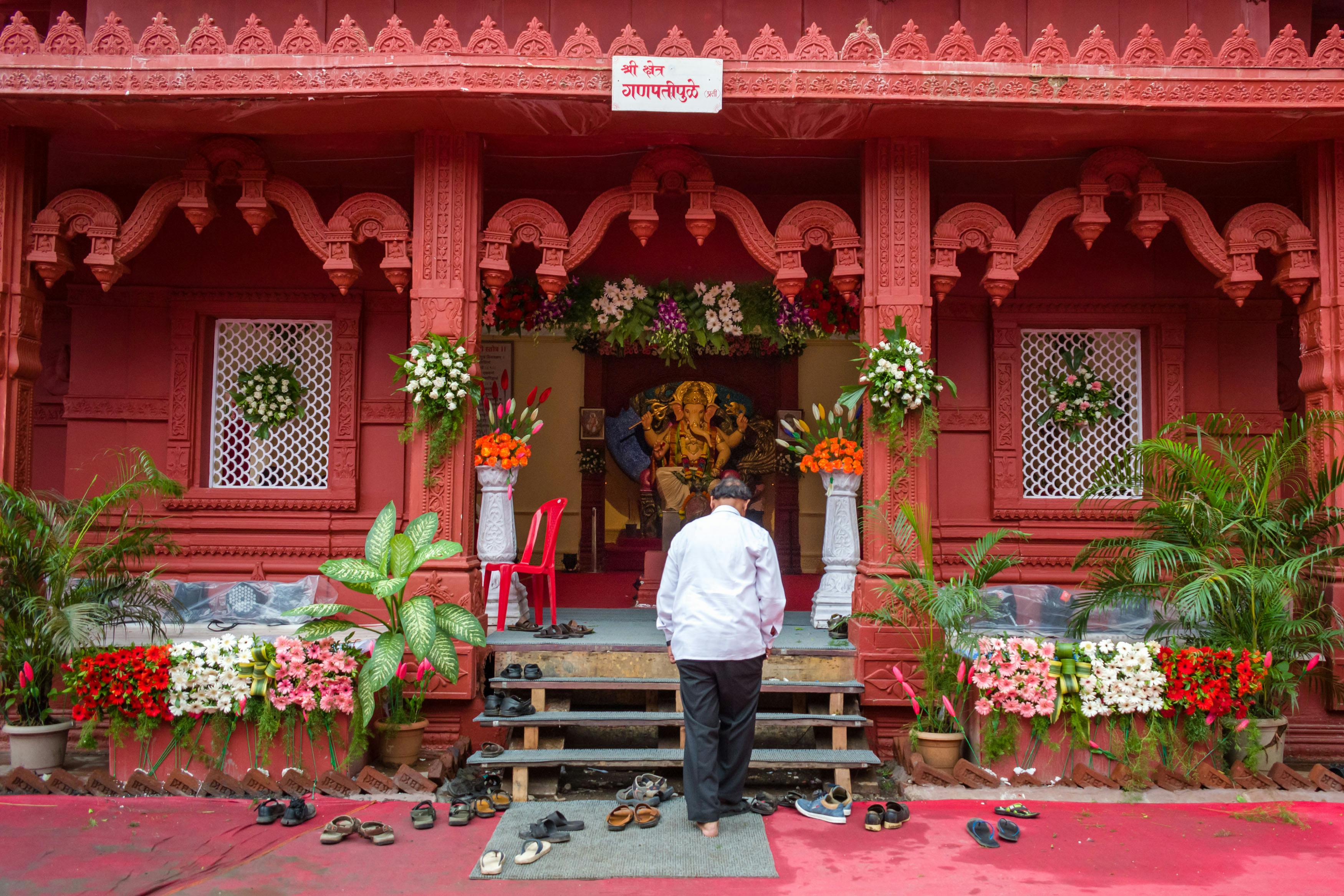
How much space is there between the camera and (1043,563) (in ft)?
25.3

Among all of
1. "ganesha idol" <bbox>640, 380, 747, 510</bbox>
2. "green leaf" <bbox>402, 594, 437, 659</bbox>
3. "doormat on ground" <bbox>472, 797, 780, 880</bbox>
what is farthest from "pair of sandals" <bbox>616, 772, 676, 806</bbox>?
"ganesha idol" <bbox>640, 380, 747, 510</bbox>

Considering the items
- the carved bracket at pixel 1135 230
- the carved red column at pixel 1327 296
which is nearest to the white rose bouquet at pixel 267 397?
the carved bracket at pixel 1135 230

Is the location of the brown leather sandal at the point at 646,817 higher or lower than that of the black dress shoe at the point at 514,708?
lower

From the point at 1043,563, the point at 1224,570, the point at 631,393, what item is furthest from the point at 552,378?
the point at 1224,570

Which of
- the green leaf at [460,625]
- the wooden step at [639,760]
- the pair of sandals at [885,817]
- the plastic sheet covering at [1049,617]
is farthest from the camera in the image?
the plastic sheet covering at [1049,617]

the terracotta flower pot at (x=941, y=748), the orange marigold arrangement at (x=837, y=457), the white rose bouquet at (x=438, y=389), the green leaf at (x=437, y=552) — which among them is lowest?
the terracotta flower pot at (x=941, y=748)

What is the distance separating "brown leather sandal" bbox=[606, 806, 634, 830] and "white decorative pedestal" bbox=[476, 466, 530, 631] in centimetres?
254

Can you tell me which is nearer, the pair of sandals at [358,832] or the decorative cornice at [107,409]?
the pair of sandals at [358,832]

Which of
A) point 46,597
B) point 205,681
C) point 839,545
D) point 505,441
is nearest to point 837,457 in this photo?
point 839,545

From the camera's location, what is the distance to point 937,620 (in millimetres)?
5391

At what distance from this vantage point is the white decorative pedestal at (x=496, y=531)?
22.6 ft

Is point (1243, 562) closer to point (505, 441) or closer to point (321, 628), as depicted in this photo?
point (505, 441)

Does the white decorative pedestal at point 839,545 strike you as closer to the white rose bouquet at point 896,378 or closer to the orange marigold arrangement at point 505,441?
the white rose bouquet at point 896,378

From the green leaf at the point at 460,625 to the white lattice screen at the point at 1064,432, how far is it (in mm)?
4997
